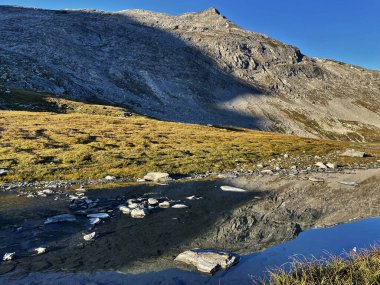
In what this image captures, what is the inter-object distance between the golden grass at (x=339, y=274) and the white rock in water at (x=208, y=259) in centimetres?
259

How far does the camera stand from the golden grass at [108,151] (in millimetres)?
37281

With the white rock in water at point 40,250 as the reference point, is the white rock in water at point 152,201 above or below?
above

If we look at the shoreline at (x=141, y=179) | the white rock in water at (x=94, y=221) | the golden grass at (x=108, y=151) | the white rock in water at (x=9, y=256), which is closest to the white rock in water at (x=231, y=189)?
the shoreline at (x=141, y=179)

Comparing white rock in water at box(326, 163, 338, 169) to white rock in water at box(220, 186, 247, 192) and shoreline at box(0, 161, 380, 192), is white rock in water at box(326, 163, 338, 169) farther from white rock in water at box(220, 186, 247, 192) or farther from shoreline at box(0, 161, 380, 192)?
white rock in water at box(220, 186, 247, 192)

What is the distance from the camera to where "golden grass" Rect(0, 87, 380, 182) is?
37281 millimetres

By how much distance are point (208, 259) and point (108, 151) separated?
3471 cm

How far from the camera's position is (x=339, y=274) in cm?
1045

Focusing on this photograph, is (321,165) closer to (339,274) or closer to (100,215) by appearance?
(100,215)

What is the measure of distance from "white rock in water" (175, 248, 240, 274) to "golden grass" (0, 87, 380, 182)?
23.0 metres

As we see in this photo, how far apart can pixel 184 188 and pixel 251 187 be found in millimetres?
6387

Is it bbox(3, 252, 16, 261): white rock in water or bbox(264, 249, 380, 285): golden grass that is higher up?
bbox(264, 249, 380, 285): golden grass

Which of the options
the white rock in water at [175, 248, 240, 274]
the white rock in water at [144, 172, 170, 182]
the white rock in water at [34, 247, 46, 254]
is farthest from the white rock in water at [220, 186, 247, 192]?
the white rock in water at [34, 247, 46, 254]

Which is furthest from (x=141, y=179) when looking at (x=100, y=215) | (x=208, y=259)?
(x=208, y=259)

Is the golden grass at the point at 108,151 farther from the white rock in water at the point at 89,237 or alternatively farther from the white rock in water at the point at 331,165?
the white rock in water at the point at 89,237
